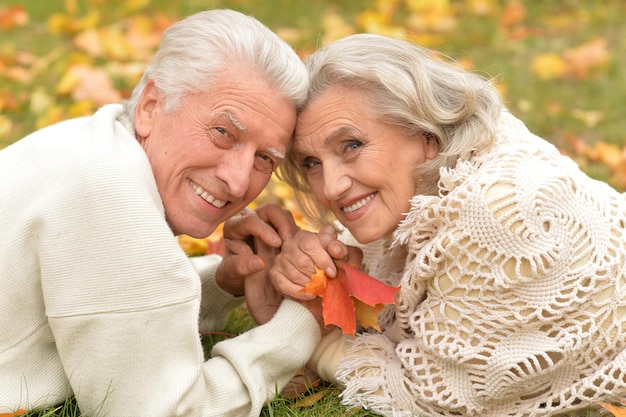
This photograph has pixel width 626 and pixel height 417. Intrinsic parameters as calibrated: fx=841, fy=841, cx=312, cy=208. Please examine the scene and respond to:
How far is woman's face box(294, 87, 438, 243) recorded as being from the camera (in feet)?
9.91

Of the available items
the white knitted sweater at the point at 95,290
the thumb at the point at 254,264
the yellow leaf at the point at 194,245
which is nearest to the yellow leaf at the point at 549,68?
the yellow leaf at the point at 194,245

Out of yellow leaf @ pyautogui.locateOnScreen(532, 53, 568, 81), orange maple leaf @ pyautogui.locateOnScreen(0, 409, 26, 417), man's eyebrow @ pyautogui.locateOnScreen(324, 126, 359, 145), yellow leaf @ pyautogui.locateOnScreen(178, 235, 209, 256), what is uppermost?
man's eyebrow @ pyautogui.locateOnScreen(324, 126, 359, 145)

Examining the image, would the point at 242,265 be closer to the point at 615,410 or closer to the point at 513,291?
the point at 513,291

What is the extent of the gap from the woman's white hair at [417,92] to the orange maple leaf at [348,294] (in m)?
0.39

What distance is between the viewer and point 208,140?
2.87 meters

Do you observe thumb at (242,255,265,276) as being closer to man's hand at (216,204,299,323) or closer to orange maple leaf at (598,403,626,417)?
man's hand at (216,204,299,323)

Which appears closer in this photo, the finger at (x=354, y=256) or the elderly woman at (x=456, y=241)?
the elderly woman at (x=456, y=241)

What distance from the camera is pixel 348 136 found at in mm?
3025

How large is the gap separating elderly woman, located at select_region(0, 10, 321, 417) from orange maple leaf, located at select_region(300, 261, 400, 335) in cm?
13

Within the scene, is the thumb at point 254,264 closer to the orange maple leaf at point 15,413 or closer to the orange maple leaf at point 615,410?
the orange maple leaf at point 15,413

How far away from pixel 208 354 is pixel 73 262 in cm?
107

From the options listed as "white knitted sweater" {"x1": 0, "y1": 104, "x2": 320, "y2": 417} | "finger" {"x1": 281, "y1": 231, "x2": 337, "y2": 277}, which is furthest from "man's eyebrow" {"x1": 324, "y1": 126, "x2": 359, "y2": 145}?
"white knitted sweater" {"x1": 0, "y1": 104, "x2": 320, "y2": 417}

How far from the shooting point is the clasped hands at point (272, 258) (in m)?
3.07

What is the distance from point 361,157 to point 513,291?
2.37 ft
